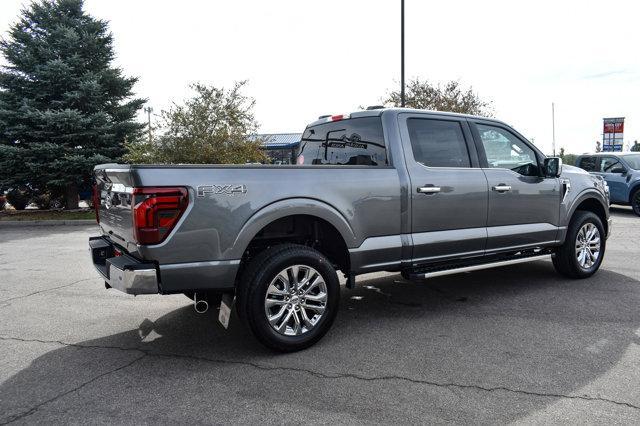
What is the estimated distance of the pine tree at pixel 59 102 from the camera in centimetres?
1688

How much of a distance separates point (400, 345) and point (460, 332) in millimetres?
627

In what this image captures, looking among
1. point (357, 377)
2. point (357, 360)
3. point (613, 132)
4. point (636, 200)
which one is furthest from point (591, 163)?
point (613, 132)

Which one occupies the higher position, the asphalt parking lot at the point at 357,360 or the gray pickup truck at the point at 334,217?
the gray pickup truck at the point at 334,217

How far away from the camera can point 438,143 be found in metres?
4.82

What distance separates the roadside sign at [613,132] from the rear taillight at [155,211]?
3113 cm

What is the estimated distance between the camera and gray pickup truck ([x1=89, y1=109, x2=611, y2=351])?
3422 mm

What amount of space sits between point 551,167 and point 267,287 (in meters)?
3.67

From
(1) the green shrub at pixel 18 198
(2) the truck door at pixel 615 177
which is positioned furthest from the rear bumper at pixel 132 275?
(1) the green shrub at pixel 18 198

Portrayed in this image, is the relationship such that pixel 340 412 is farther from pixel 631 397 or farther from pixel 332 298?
pixel 631 397

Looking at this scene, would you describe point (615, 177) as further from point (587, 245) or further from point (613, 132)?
point (613, 132)

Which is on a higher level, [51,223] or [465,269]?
[465,269]

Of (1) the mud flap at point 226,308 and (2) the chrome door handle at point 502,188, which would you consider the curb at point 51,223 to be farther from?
(2) the chrome door handle at point 502,188

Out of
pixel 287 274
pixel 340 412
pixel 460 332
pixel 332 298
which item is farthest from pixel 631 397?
pixel 287 274

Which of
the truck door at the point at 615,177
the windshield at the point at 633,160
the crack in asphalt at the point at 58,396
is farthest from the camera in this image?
the windshield at the point at 633,160
